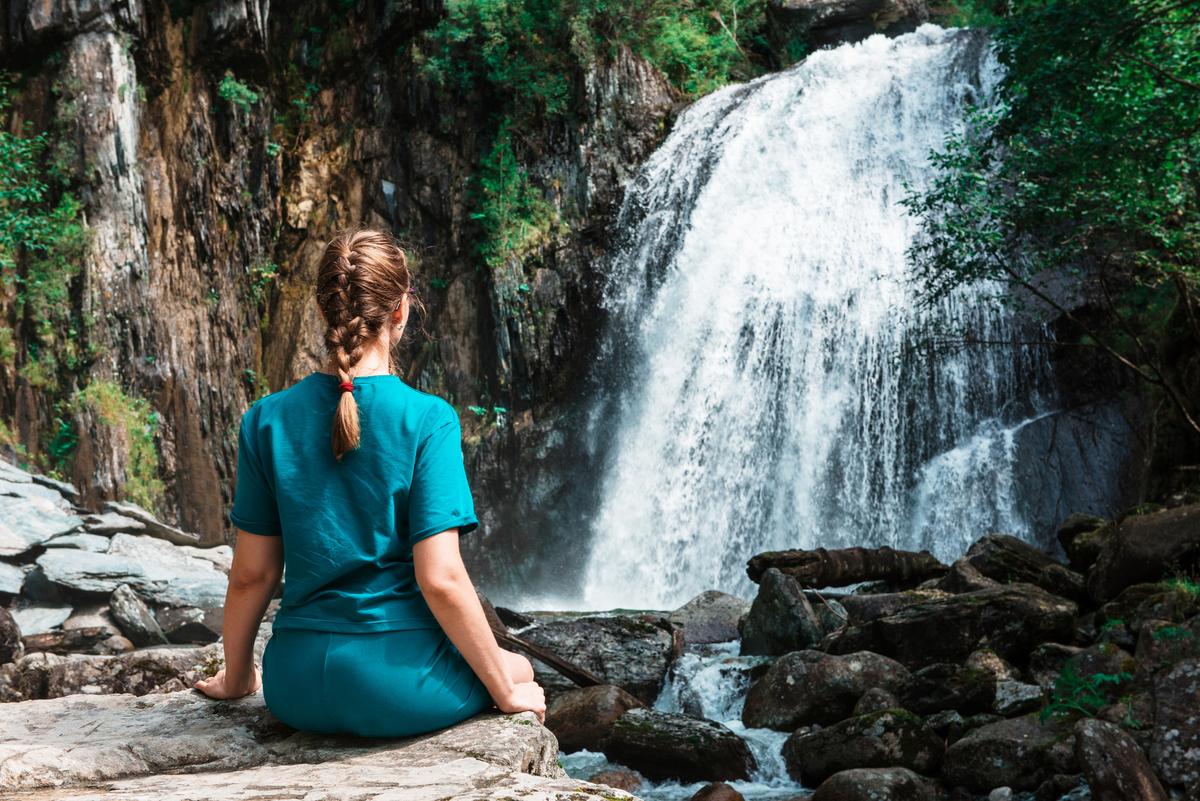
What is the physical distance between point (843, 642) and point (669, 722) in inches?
66.1

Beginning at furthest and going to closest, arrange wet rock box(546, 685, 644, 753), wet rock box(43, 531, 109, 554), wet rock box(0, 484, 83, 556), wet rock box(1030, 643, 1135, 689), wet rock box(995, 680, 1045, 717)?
1. wet rock box(43, 531, 109, 554)
2. wet rock box(0, 484, 83, 556)
3. wet rock box(546, 685, 644, 753)
4. wet rock box(995, 680, 1045, 717)
5. wet rock box(1030, 643, 1135, 689)

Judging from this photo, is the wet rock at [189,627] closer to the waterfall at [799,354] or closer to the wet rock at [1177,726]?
the waterfall at [799,354]

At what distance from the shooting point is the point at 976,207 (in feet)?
32.2

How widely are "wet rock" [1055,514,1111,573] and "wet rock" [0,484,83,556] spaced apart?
953 cm

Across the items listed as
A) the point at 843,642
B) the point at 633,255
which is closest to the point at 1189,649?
the point at 843,642

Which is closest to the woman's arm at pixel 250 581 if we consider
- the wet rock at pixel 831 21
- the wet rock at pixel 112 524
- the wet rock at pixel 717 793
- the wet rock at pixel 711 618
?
the wet rock at pixel 717 793

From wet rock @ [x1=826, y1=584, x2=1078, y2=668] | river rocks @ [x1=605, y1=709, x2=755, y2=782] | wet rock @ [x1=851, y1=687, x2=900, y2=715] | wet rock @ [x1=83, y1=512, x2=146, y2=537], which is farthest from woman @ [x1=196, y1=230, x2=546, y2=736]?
wet rock @ [x1=83, y1=512, x2=146, y2=537]

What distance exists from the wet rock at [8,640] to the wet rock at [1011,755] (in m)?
6.49

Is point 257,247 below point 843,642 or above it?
above

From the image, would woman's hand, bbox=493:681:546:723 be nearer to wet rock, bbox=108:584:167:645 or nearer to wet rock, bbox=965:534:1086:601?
wet rock, bbox=965:534:1086:601

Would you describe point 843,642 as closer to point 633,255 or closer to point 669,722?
point 669,722

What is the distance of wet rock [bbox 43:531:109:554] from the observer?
33.3 feet

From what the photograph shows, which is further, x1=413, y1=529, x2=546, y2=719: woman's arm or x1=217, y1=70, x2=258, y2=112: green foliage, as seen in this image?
x1=217, y1=70, x2=258, y2=112: green foliage

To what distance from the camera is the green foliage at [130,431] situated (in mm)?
14219
